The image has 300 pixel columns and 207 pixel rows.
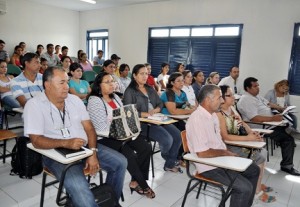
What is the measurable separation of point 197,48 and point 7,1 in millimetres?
6086

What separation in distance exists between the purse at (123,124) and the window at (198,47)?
4573 millimetres

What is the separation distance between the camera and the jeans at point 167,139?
3.00 meters

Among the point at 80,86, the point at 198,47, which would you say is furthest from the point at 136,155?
the point at 198,47

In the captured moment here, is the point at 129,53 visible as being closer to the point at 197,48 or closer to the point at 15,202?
the point at 197,48

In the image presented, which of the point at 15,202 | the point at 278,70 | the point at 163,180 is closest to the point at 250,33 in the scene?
the point at 278,70

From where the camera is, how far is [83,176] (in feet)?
5.86

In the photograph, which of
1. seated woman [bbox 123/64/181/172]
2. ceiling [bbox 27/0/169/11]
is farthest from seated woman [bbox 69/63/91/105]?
ceiling [bbox 27/0/169/11]

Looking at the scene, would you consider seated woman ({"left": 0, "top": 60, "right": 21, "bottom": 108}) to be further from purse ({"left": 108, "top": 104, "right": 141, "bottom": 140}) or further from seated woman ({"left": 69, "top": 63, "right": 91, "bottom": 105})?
purse ({"left": 108, "top": 104, "right": 141, "bottom": 140})

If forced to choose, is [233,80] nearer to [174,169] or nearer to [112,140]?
[174,169]

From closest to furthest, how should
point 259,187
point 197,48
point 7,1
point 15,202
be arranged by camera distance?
point 15,202 < point 259,187 < point 197,48 < point 7,1

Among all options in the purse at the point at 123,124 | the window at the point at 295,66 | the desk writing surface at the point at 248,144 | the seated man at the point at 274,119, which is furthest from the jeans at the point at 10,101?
the window at the point at 295,66

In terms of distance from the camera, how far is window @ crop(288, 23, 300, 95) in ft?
17.4

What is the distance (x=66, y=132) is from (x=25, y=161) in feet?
3.17

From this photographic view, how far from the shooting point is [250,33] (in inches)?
229
